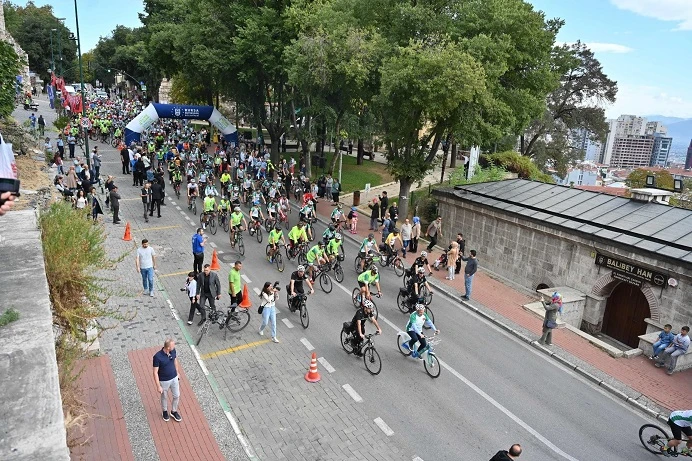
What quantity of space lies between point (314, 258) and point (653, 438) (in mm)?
10003

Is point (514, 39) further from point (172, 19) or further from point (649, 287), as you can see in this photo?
point (172, 19)

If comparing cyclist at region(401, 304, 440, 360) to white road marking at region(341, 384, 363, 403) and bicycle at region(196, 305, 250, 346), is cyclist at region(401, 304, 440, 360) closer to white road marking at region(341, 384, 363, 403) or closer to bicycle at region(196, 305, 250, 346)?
A: white road marking at region(341, 384, 363, 403)

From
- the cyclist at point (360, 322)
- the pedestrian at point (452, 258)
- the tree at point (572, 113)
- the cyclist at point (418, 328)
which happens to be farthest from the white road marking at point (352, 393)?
the tree at point (572, 113)

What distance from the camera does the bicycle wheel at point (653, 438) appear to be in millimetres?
10109

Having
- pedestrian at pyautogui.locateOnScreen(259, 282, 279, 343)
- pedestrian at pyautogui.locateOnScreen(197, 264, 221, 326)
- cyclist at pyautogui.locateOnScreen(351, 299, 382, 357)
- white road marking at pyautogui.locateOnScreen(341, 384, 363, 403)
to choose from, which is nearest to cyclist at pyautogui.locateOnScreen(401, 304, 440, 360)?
cyclist at pyautogui.locateOnScreen(351, 299, 382, 357)

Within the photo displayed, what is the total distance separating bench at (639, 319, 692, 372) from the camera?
1371 cm

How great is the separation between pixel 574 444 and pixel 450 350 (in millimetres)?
3971

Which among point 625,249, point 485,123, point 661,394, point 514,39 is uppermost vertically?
point 514,39

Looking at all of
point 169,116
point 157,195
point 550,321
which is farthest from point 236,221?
point 169,116

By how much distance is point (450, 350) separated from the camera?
44.2 ft

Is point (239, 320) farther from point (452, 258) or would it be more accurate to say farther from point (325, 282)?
point (452, 258)

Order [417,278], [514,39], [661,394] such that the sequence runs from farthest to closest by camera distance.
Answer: [514,39] < [417,278] < [661,394]

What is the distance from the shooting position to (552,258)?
61.3 feet

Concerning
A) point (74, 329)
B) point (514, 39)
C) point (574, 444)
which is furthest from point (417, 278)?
point (514, 39)
